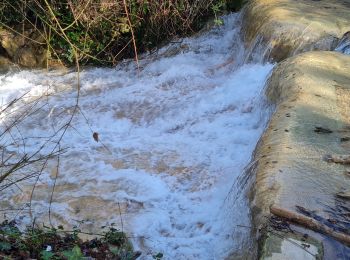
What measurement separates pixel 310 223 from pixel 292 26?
13.3 feet

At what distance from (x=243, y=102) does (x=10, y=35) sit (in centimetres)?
430

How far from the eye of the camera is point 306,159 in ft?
10.4

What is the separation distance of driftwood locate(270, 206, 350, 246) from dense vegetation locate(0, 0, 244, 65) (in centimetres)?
516

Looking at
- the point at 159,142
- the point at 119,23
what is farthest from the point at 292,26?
the point at 119,23

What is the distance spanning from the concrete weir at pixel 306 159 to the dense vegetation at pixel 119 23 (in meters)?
2.16

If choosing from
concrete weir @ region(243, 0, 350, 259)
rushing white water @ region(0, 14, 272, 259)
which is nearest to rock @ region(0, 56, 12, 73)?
rushing white water @ region(0, 14, 272, 259)

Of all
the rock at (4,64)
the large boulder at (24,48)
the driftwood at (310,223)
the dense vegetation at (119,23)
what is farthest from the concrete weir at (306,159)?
the rock at (4,64)

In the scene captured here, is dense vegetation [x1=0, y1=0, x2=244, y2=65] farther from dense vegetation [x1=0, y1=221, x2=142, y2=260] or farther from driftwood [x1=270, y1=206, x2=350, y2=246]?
driftwood [x1=270, y1=206, x2=350, y2=246]

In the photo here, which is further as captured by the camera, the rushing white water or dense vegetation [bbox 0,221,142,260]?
the rushing white water

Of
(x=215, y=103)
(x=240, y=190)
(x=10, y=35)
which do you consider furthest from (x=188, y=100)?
(x=10, y=35)

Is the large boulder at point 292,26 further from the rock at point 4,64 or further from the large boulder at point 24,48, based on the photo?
the rock at point 4,64

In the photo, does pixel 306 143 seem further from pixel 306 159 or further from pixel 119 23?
pixel 119 23

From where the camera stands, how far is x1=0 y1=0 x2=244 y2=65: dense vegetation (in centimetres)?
744

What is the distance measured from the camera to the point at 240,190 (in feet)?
11.3
